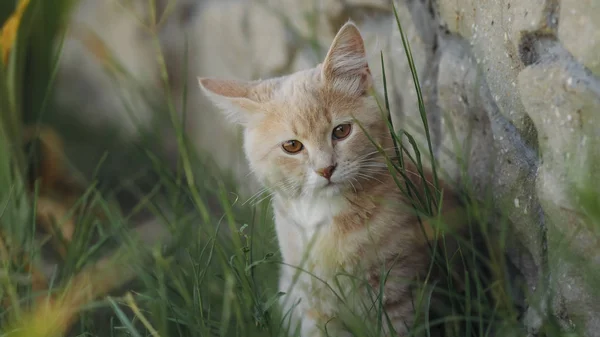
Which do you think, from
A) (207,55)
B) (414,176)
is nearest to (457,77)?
(414,176)

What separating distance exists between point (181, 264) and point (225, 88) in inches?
16.3

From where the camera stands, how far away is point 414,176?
4.23ft

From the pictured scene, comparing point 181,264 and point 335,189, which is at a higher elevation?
point 335,189

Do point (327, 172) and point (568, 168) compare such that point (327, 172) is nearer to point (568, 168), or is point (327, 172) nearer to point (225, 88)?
point (225, 88)

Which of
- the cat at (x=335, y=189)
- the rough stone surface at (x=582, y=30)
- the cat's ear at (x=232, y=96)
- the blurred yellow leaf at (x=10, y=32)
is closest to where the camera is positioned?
the rough stone surface at (x=582, y=30)

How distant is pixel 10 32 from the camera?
1.65 m

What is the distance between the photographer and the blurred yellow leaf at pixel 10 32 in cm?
162

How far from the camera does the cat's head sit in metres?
1.21

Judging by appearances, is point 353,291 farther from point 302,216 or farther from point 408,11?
point 408,11

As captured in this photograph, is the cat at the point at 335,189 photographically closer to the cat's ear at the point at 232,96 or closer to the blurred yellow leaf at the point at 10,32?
the cat's ear at the point at 232,96

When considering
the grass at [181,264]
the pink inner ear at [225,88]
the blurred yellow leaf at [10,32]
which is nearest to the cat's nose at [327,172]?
the grass at [181,264]

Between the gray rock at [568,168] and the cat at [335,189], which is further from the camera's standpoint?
the cat at [335,189]

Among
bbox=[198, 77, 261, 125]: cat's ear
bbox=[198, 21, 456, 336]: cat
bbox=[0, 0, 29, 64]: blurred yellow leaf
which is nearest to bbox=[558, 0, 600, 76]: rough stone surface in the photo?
bbox=[198, 21, 456, 336]: cat

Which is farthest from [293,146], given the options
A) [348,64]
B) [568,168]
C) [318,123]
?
[568,168]
